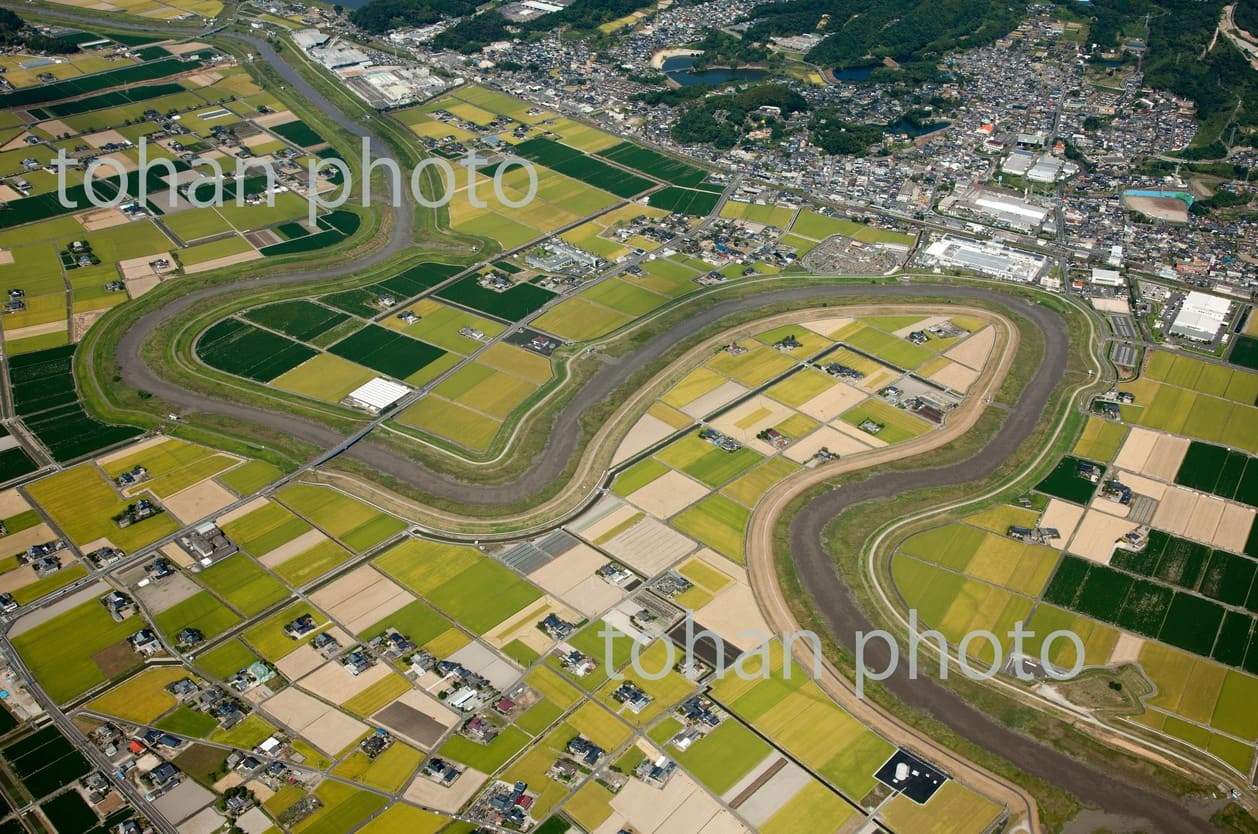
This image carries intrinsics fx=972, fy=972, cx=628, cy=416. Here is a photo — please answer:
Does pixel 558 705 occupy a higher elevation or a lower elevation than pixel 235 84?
lower

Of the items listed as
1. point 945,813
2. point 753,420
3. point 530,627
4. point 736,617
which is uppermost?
point 753,420

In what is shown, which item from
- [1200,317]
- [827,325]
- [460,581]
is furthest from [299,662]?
[1200,317]

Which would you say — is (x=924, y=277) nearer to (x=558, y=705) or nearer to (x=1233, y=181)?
(x=1233, y=181)

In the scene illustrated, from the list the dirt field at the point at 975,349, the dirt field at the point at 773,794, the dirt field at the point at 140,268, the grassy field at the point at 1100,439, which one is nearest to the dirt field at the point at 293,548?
the dirt field at the point at 773,794

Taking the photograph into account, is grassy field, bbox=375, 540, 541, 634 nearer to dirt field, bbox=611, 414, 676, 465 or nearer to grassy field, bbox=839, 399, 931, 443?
dirt field, bbox=611, 414, 676, 465

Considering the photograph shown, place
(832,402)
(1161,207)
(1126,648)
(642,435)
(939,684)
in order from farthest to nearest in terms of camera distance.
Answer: (1161,207), (832,402), (642,435), (1126,648), (939,684)

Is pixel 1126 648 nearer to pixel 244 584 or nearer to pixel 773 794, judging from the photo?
pixel 773 794

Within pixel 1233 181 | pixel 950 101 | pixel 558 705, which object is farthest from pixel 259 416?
pixel 1233 181
